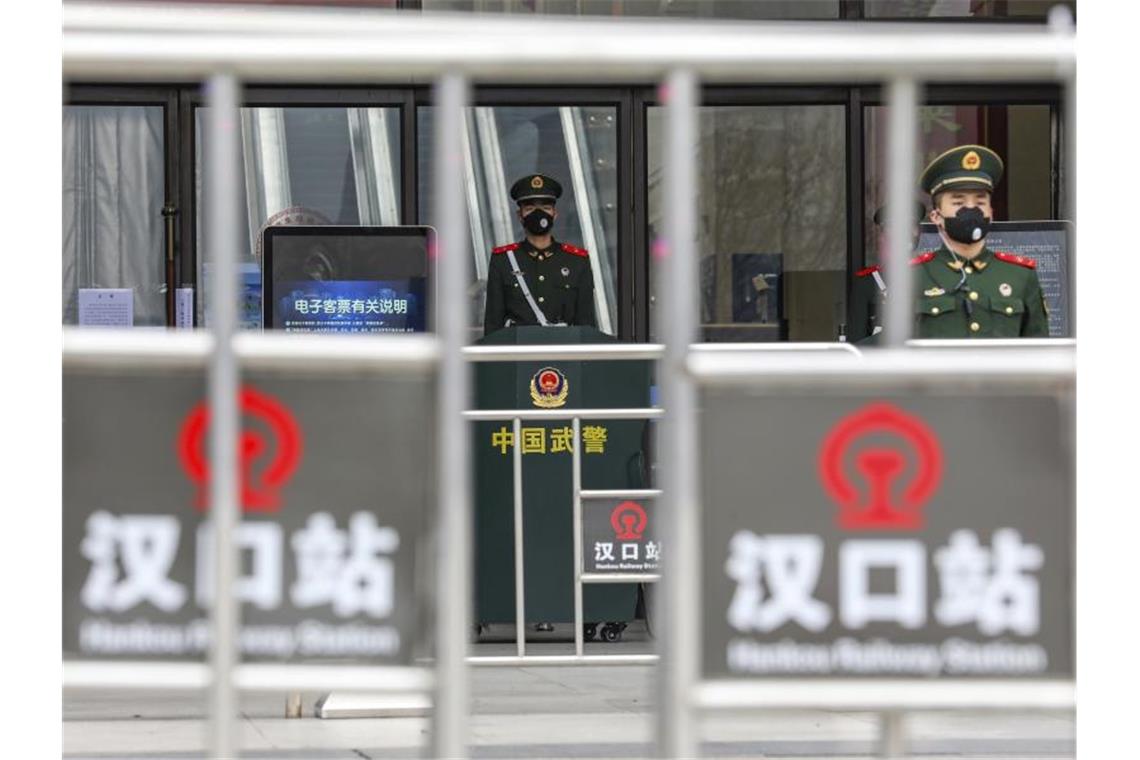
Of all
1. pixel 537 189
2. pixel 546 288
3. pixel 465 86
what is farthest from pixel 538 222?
pixel 465 86

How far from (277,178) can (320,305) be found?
222cm

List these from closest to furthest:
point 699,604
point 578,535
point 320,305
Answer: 1. point 699,604
2. point 578,535
3. point 320,305

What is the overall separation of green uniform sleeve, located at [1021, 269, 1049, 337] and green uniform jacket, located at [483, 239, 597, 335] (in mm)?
2621

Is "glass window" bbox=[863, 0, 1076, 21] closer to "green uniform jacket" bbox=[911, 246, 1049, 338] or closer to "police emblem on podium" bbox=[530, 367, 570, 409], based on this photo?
"police emblem on podium" bbox=[530, 367, 570, 409]

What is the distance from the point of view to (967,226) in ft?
20.8

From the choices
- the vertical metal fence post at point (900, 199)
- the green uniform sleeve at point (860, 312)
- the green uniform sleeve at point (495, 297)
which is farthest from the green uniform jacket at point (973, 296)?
the vertical metal fence post at point (900, 199)

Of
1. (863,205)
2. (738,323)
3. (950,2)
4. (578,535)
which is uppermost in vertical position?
(950,2)

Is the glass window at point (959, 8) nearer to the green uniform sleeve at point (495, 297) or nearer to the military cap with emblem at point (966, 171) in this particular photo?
the green uniform sleeve at point (495, 297)

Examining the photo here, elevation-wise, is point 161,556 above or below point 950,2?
below

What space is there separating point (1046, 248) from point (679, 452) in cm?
656

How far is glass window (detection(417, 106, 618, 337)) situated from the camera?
9531 mm

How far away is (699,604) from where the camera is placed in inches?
112
